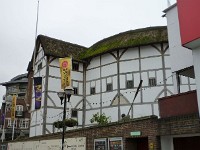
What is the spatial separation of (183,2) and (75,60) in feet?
69.1

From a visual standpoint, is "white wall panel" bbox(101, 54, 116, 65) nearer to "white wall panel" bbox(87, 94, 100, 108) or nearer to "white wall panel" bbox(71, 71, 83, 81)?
"white wall panel" bbox(71, 71, 83, 81)

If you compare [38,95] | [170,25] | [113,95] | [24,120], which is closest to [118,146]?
[170,25]

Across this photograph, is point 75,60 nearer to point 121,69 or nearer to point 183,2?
point 121,69

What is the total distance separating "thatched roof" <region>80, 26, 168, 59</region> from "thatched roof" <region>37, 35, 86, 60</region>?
1.40 meters

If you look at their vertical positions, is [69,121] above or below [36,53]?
below

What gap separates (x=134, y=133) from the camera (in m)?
11.6

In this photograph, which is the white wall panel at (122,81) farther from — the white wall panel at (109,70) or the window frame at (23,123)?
the window frame at (23,123)

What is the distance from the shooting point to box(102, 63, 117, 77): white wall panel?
27688 millimetres

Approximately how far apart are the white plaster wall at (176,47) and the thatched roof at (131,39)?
12.5m

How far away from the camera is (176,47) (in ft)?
42.3

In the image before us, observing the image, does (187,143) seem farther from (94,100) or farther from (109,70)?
(94,100)

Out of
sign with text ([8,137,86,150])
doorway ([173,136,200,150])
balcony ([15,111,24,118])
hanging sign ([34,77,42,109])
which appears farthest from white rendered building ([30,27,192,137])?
balcony ([15,111,24,118])

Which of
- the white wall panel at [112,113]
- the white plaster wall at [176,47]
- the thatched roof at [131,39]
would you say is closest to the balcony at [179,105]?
the white plaster wall at [176,47]

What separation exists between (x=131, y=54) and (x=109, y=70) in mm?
2728
